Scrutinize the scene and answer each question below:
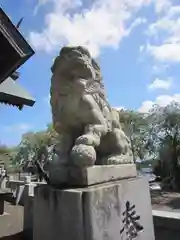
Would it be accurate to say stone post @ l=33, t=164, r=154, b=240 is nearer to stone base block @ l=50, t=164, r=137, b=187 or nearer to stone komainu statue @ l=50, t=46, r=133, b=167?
stone base block @ l=50, t=164, r=137, b=187

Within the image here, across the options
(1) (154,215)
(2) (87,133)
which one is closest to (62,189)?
(2) (87,133)

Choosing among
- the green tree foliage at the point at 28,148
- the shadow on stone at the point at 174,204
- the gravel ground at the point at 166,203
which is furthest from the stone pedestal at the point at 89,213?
the green tree foliage at the point at 28,148

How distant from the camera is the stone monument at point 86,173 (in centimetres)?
231

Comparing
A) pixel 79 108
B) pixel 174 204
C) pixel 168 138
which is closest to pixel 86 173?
pixel 79 108

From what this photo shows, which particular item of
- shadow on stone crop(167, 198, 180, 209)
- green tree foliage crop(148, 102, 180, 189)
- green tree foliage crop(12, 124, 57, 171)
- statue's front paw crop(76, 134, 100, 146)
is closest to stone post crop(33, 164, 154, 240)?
statue's front paw crop(76, 134, 100, 146)

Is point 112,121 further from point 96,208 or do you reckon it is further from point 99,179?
point 96,208

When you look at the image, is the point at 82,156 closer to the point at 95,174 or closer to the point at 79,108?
the point at 95,174

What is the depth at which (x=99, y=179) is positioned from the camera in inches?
101

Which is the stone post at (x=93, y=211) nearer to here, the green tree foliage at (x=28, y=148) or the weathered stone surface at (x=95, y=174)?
the weathered stone surface at (x=95, y=174)

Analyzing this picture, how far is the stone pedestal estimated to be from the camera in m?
2.26

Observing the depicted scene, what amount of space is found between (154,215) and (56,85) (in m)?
2.14

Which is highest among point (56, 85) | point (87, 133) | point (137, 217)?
point (56, 85)

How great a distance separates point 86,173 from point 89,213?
1.19 feet

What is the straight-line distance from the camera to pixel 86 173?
2.42m
